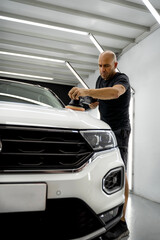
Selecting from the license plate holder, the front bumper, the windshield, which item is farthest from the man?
the license plate holder

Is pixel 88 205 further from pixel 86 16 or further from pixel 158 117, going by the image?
pixel 86 16

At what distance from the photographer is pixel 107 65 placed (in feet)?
6.60

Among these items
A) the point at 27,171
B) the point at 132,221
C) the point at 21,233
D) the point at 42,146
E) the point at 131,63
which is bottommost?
the point at 132,221

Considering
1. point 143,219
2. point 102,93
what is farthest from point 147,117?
point 102,93

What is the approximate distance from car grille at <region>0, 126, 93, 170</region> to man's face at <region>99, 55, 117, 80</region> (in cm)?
108

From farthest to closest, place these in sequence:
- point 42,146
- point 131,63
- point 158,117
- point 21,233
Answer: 1. point 131,63
2. point 158,117
3. point 42,146
4. point 21,233

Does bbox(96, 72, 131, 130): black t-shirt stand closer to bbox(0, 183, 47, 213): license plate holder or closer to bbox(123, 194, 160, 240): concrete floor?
bbox(123, 194, 160, 240): concrete floor

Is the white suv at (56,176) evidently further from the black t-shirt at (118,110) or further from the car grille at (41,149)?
the black t-shirt at (118,110)

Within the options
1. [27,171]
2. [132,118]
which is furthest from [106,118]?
[132,118]

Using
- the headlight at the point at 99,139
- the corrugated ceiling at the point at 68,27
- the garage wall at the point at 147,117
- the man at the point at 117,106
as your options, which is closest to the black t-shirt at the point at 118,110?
the man at the point at 117,106

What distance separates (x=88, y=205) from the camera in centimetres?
101

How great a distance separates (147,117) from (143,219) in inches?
78.8

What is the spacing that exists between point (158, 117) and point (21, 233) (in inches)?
134

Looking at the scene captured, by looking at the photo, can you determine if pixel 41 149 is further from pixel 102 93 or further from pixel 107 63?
pixel 107 63
